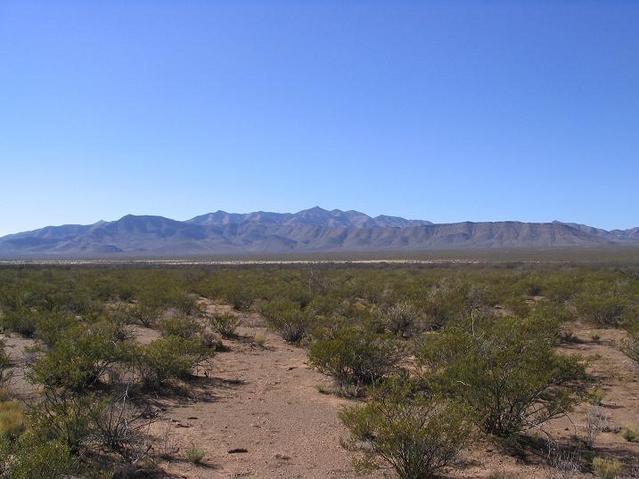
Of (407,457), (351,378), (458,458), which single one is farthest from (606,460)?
(351,378)

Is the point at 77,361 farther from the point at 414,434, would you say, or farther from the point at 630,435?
the point at 630,435

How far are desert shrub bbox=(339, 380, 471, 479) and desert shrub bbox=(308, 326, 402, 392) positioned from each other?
4.53m

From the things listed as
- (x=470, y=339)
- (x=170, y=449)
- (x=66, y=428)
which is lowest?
(x=170, y=449)

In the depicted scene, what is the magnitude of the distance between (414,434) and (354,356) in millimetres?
5245

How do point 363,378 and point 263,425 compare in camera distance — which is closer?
point 263,425

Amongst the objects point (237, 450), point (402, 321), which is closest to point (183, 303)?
point (402, 321)

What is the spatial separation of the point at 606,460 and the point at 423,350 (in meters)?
4.33

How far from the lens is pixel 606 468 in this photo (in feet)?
25.7

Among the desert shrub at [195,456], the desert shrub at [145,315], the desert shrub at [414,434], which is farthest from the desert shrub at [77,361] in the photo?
the desert shrub at [145,315]

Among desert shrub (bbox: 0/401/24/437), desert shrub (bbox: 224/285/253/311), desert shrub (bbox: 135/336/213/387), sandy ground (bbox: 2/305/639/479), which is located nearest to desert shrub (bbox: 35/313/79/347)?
sandy ground (bbox: 2/305/639/479)

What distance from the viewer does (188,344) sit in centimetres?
1349

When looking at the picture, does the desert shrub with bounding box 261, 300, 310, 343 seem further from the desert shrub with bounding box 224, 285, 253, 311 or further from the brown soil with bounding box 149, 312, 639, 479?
the desert shrub with bounding box 224, 285, 253, 311

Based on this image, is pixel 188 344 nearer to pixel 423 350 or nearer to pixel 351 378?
pixel 351 378

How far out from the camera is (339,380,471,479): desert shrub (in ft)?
24.3
